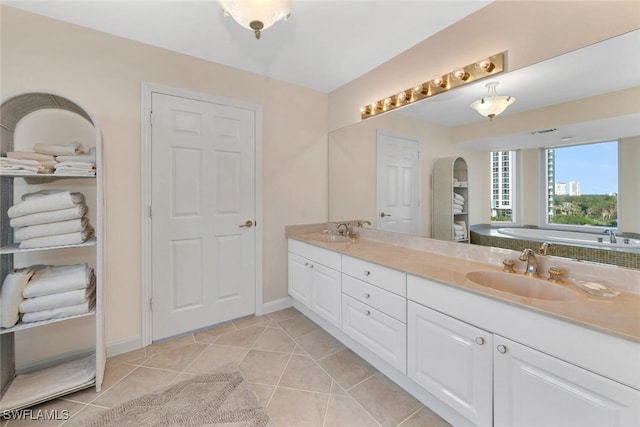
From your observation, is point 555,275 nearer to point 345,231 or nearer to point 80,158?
point 345,231

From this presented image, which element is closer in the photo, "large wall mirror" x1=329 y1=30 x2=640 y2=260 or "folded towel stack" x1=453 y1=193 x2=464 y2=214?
"large wall mirror" x1=329 y1=30 x2=640 y2=260

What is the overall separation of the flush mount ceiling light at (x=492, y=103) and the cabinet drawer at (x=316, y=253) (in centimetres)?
145

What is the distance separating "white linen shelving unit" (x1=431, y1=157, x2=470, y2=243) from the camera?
76.2 inches

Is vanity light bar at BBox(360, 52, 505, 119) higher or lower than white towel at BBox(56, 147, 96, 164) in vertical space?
higher

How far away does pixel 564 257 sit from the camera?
4.68 ft

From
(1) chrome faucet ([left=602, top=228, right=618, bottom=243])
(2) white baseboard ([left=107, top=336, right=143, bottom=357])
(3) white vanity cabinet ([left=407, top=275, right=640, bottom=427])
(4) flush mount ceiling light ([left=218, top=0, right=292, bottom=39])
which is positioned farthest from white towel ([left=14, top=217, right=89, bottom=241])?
(1) chrome faucet ([left=602, top=228, right=618, bottom=243])

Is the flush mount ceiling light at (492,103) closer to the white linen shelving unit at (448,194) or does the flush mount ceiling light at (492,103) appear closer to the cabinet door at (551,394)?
the white linen shelving unit at (448,194)

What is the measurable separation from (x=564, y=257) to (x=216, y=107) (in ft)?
9.18

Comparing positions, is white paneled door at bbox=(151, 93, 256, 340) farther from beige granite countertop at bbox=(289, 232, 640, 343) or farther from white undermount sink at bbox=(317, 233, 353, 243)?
beige granite countertop at bbox=(289, 232, 640, 343)

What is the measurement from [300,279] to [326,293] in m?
0.45

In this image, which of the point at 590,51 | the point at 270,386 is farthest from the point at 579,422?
the point at 590,51

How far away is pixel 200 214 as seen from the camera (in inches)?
94.4

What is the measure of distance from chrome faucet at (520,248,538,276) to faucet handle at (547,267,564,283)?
70mm

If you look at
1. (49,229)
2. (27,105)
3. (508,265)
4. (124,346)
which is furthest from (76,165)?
(508,265)
